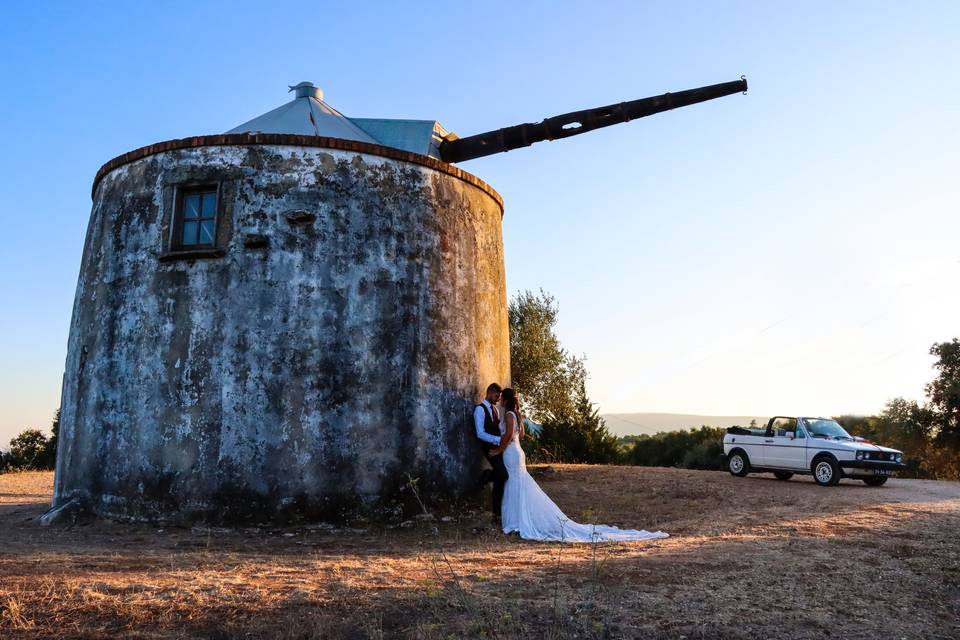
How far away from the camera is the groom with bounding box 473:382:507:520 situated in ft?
32.6

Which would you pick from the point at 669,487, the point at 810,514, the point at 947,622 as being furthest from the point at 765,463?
the point at 947,622

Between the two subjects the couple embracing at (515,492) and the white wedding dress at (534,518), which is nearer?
the white wedding dress at (534,518)

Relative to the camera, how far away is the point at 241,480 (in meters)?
9.04

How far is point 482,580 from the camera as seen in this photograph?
5992 mm

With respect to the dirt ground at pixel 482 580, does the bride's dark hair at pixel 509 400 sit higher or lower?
higher

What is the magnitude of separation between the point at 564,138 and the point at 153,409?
7.38 metres

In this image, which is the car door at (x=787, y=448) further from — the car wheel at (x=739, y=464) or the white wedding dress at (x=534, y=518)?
the white wedding dress at (x=534, y=518)

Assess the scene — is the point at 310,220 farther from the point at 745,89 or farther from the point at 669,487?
the point at 669,487

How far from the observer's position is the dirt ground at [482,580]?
4910 millimetres

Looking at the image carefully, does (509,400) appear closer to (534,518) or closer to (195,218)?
(534,518)

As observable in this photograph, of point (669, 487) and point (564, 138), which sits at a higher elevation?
point (564, 138)

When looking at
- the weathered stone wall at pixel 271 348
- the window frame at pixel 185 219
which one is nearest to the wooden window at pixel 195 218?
the window frame at pixel 185 219

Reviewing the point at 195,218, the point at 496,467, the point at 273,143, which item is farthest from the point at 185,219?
the point at 496,467

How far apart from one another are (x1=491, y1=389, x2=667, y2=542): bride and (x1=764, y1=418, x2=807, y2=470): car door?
21.9 feet
